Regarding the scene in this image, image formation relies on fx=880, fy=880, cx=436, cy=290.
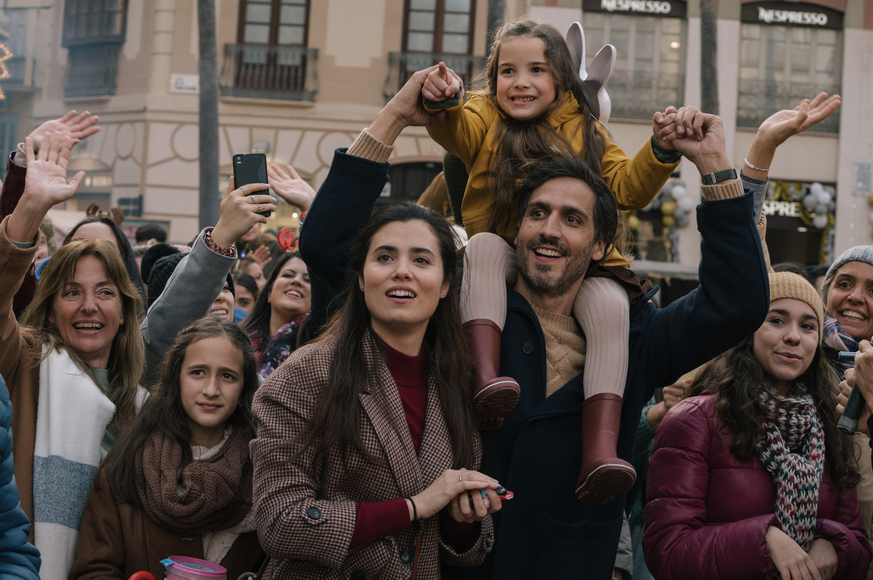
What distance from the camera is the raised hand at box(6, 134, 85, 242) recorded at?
280cm

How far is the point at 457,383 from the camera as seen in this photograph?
2.56 m

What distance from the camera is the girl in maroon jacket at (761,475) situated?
2.99 m

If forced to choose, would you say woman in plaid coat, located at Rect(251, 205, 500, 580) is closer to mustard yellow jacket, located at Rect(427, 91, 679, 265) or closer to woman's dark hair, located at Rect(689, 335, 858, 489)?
mustard yellow jacket, located at Rect(427, 91, 679, 265)

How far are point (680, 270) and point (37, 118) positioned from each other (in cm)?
1322

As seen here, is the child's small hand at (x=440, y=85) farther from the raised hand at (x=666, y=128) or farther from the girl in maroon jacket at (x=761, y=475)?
the girl in maroon jacket at (x=761, y=475)

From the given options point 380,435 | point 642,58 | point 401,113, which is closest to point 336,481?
point 380,435

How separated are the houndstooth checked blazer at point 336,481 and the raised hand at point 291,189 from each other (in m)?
1.14

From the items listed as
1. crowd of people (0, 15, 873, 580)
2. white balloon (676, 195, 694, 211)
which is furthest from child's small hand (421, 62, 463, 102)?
white balloon (676, 195, 694, 211)

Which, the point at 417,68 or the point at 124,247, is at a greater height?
the point at 417,68

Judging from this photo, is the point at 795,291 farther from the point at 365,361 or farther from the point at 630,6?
the point at 630,6

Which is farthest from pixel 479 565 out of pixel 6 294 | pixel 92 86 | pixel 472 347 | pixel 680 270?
pixel 92 86

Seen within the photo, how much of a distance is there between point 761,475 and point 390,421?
1.50 metres

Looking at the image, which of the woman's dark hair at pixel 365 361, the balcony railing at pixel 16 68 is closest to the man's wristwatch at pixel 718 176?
the woman's dark hair at pixel 365 361

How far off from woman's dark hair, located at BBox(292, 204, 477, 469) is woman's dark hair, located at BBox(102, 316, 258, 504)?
74 cm
